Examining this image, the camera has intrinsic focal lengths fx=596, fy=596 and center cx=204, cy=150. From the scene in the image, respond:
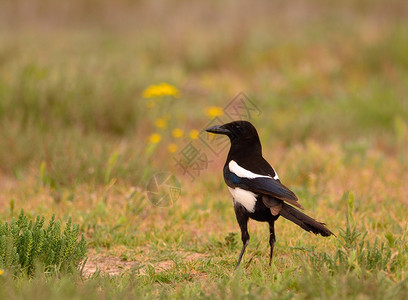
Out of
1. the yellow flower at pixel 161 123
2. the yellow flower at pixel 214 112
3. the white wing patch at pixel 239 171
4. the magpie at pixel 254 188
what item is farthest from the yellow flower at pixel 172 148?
the white wing patch at pixel 239 171

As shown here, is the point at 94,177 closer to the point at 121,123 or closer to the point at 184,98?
the point at 121,123

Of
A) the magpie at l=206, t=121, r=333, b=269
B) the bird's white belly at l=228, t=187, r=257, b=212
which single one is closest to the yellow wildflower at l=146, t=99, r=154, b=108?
the magpie at l=206, t=121, r=333, b=269

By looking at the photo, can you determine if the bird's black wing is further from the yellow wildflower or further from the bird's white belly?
the yellow wildflower

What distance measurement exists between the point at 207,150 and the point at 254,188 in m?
3.83

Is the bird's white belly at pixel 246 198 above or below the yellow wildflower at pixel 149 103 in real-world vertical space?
above

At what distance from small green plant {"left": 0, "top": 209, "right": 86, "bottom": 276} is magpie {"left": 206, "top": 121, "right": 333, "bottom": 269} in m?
1.15

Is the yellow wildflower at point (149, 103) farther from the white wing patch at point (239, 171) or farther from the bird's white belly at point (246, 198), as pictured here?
the bird's white belly at point (246, 198)

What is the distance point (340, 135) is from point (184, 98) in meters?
2.86

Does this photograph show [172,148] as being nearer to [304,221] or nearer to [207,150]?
[207,150]

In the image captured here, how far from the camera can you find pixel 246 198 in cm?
414

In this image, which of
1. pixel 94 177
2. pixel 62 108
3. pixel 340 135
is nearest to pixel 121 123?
pixel 62 108

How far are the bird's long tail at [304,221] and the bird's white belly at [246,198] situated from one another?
0.76ft

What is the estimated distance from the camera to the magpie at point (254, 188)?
3.89 m

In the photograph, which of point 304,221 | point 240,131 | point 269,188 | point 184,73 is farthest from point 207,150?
point 184,73
